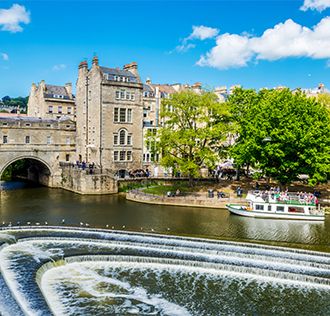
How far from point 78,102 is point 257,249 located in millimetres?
50588

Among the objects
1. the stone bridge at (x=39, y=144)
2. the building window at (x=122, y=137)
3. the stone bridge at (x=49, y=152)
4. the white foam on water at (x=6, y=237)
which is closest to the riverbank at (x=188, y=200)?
the stone bridge at (x=49, y=152)

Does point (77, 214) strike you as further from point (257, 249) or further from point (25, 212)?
point (257, 249)

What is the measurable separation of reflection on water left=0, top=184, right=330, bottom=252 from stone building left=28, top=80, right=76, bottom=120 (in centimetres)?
3062

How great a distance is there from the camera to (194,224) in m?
39.9

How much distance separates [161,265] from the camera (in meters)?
28.7

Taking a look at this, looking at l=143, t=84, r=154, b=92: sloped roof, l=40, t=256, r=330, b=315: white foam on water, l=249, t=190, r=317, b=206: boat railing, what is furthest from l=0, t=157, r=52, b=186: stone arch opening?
l=40, t=256, r=330, b=315: white foam on water

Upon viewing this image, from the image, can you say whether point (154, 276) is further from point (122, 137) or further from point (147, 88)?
point (147, 88)

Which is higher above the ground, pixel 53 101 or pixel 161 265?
pixel 53 101

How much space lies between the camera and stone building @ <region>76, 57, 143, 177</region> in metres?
66.0

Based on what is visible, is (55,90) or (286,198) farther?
(55,90)

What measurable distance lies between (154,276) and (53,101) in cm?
6153

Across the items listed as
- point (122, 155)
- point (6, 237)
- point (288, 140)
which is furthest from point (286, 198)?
point (122, 155)

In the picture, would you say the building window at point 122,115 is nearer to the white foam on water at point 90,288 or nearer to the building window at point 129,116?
the building window at point 129,116

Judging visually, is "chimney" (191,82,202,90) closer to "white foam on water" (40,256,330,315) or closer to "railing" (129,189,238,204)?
"railing" (129,189,238,204)
